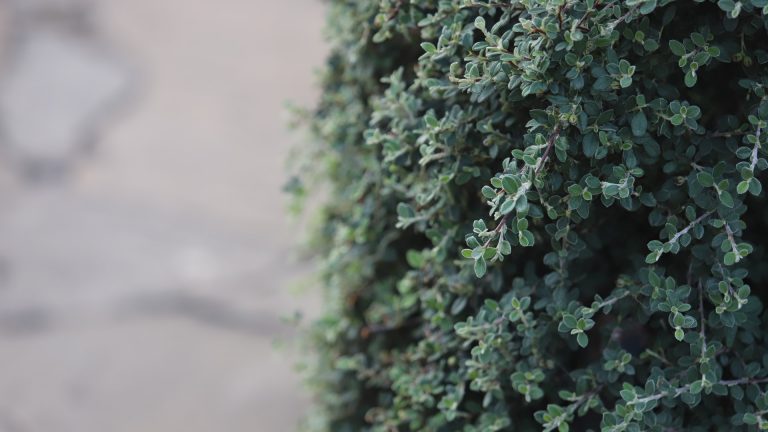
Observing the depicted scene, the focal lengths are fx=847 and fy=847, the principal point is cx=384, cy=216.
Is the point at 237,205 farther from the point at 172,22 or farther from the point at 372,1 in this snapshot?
the point at 372,1

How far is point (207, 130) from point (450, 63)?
3.29m

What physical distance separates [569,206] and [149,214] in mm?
3242

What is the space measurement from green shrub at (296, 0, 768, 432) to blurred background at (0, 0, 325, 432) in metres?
1.12

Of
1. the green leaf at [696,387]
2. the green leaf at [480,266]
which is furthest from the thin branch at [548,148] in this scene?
the green leaf at [696,387]

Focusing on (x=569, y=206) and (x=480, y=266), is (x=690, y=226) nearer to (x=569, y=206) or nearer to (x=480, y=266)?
(x=569, y=206)

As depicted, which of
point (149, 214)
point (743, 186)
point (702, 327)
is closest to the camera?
point (743, 186)

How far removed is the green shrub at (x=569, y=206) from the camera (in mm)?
1188

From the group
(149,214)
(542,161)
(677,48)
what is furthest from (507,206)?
(149,214)

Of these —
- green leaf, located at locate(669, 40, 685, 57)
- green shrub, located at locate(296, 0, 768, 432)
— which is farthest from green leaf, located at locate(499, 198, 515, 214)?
green leaf, located at locate(669, 40, 685, 57)

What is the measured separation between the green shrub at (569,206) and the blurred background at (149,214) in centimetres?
112

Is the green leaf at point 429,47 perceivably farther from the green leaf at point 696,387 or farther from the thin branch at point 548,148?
the green leaf at point 696,387

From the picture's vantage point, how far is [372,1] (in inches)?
60.7

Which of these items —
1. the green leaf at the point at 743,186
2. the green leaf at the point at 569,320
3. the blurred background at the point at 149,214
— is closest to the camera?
the green leaf at the point at 743,186

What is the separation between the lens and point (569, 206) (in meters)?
1.20
